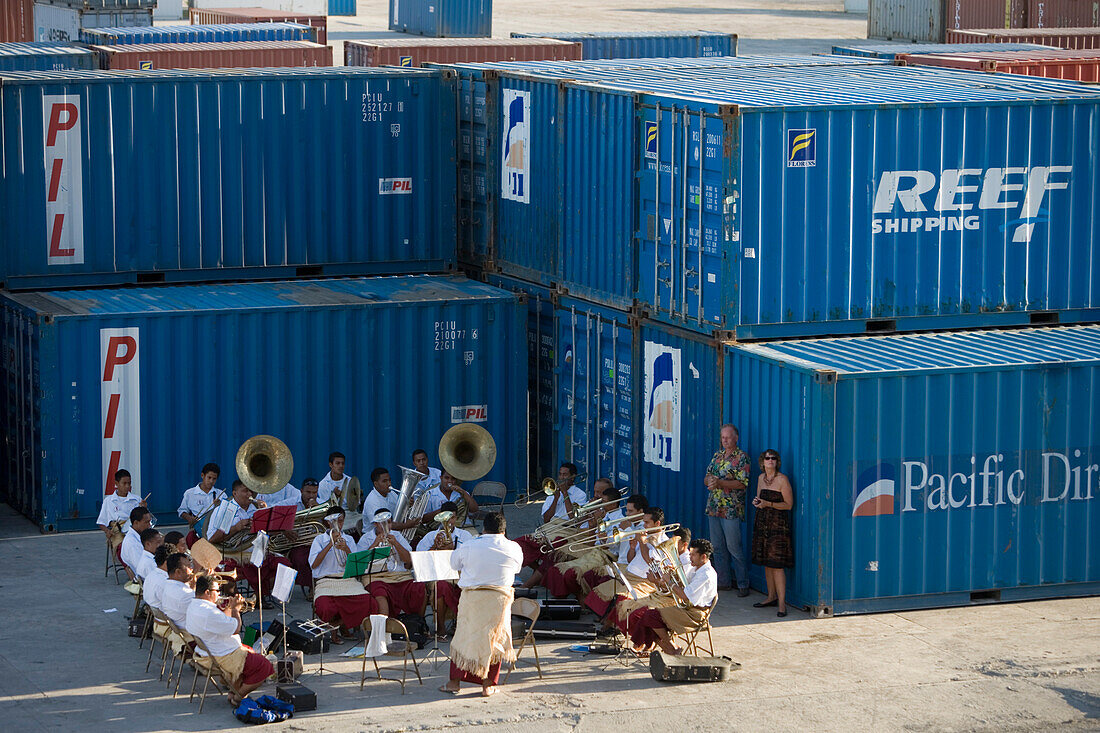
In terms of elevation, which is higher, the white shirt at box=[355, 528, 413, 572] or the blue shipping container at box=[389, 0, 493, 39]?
the blue shipping container at box=[389, 0, 493, 39]

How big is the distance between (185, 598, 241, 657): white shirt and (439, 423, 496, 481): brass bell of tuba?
199 inches

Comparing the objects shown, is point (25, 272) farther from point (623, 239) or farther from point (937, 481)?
point (937, 481)

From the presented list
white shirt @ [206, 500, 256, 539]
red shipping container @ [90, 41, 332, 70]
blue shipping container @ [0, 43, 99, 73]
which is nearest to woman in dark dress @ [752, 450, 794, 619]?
white shirt @ [206, 500, 256, 539]

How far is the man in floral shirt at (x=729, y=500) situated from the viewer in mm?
18656

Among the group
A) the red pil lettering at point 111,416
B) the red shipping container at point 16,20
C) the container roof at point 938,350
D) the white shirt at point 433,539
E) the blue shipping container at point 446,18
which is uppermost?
the blue shipping container at point 446,18

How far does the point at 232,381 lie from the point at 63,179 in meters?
3.64

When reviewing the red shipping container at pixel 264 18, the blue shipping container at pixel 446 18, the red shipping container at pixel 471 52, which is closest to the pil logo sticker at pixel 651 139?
the red shipping container at pixel 471 52

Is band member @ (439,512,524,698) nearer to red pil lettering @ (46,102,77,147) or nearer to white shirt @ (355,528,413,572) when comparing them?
white shirt @ (355,528,413,572)

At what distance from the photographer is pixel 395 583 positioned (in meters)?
17.4

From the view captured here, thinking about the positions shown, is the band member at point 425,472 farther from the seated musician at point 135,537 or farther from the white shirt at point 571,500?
the seated musician at point 135,537

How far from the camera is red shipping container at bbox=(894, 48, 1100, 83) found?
2781cm

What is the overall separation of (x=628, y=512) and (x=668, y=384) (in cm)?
288

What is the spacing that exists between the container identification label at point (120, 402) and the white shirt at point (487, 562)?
278 inches

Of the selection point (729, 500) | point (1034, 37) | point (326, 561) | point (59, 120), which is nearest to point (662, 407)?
point (729, 500)
